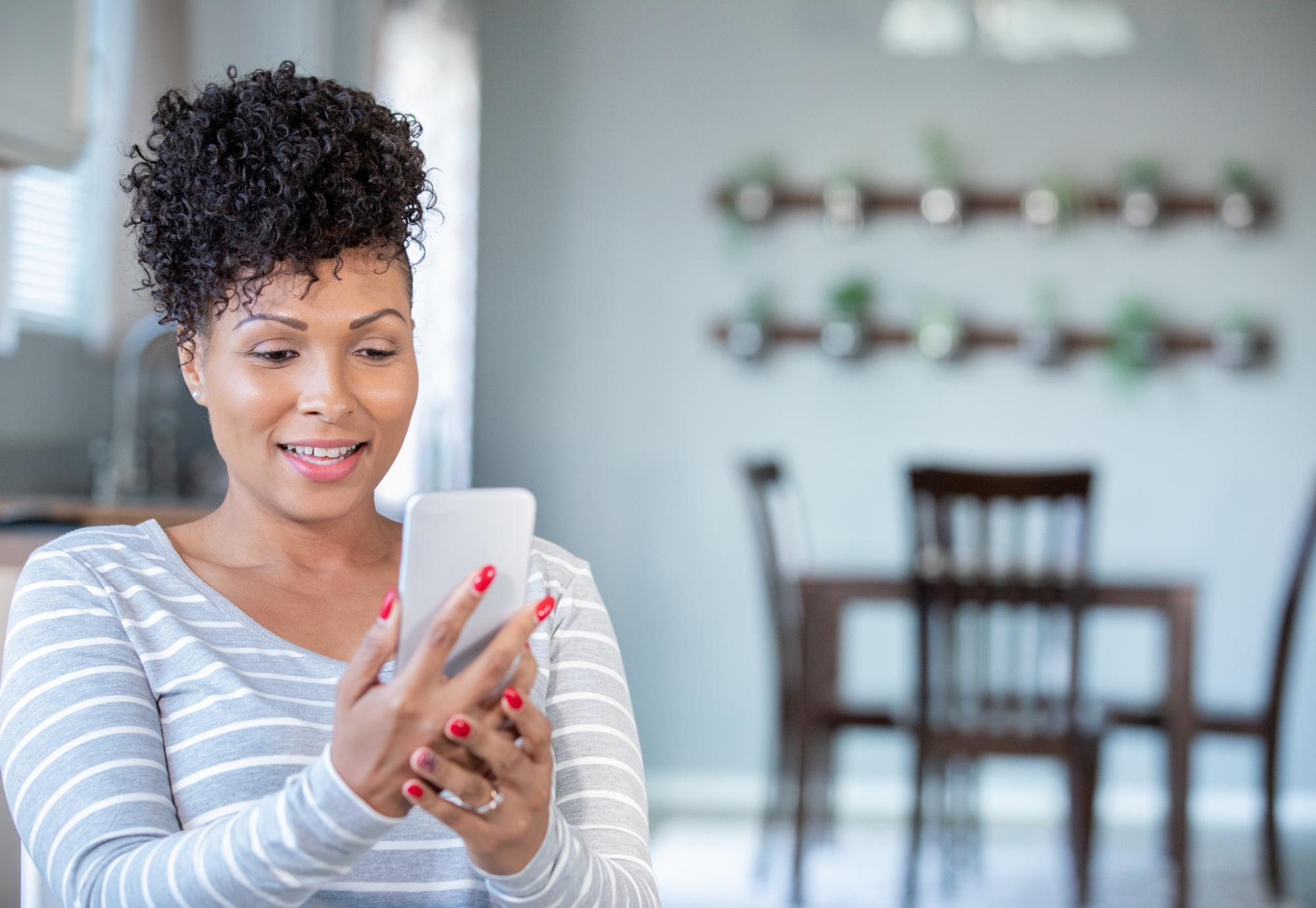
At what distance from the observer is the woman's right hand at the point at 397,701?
0.70 metres

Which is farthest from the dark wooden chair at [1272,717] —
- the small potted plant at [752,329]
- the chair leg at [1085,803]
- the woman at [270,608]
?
the woman at [270,608]

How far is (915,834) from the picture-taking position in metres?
2.92

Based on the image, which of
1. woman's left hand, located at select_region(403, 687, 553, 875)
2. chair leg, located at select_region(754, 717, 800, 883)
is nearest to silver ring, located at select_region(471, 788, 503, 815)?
woman's left hand, located at select_region(403, 687, 553, 875)

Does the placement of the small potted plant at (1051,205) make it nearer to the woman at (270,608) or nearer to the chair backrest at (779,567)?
the chair backrest at (779,567)

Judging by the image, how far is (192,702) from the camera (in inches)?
36.4

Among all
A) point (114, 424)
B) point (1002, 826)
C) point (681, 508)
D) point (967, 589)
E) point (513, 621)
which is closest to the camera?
point (513, 621)

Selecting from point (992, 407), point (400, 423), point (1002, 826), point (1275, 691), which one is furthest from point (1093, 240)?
point (400, 423)

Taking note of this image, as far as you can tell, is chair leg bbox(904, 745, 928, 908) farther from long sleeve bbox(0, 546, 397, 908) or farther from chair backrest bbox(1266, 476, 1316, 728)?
long sleeve bbox(0, 546, 397, 908)

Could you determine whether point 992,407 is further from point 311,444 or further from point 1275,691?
point 311,444

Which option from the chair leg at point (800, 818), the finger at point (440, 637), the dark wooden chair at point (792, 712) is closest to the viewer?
the finger at point (440, 637)

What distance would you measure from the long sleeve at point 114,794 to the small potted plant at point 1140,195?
3.53 m

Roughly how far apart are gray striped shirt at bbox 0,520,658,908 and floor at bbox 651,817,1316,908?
85.2 inches

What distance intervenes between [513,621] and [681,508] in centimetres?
335

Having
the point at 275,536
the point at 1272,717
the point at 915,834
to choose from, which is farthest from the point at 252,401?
the point at 1272,717
